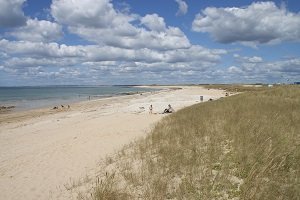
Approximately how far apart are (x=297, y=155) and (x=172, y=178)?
264cm

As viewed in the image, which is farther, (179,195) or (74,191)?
(74,191)

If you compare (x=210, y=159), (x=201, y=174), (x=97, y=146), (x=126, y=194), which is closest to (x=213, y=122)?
(x=97, y=146)

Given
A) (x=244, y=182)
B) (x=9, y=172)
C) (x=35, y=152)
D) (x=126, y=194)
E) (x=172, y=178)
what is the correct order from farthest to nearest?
(x=35, y=152) → (x=9, y=172) → (x=172, y=178) → (x=126, y=194) → (x=244, y=182)

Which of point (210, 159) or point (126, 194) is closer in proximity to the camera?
point (126, 194)

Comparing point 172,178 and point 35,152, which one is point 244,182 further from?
point 35,152

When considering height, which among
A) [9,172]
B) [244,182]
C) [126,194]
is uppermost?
[244,182]

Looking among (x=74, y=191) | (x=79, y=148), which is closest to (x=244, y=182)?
(x=74, y=191)

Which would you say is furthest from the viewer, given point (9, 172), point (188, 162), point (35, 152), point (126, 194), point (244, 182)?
point (35, 152)

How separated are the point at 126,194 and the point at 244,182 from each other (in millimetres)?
2282

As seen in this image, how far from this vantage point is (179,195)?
6094 millimetres

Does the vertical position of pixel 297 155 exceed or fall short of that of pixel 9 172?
it exceeds it

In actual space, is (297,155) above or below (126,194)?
above

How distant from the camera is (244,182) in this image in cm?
598

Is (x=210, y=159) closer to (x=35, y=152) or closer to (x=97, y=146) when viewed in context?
(x=97, y=146)
